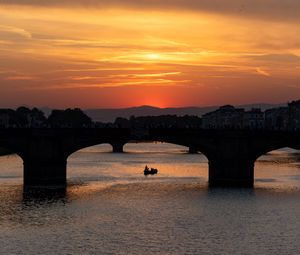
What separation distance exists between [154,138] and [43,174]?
16742 millimetres

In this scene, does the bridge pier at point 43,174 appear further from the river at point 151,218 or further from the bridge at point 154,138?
the river at point 151,218

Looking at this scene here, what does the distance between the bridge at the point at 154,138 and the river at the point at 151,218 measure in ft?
9.14

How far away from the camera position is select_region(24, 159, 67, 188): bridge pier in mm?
96125

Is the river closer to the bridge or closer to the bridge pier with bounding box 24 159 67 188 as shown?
the bridge pier with bounding box 24 159 67 188

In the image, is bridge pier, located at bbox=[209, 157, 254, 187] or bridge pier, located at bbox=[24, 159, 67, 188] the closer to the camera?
bridge pier, located at bbox=[24, 159, 67, 188]

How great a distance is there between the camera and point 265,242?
60094 mm

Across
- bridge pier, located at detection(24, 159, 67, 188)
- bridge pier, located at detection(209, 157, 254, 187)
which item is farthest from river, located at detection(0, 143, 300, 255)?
bridge pier, located at detection(209, 157, 254, 187)

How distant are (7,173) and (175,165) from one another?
128ft

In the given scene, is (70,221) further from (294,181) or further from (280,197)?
(294,181)

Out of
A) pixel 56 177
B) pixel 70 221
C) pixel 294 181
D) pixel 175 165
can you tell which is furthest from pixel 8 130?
pixel 175 165

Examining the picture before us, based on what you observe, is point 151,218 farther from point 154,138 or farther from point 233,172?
point 154,138

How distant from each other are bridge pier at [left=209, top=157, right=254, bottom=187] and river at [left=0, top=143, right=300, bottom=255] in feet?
6.89

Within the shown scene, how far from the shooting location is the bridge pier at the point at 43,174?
96125mm

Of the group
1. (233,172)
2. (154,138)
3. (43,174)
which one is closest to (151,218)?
(43,174)
